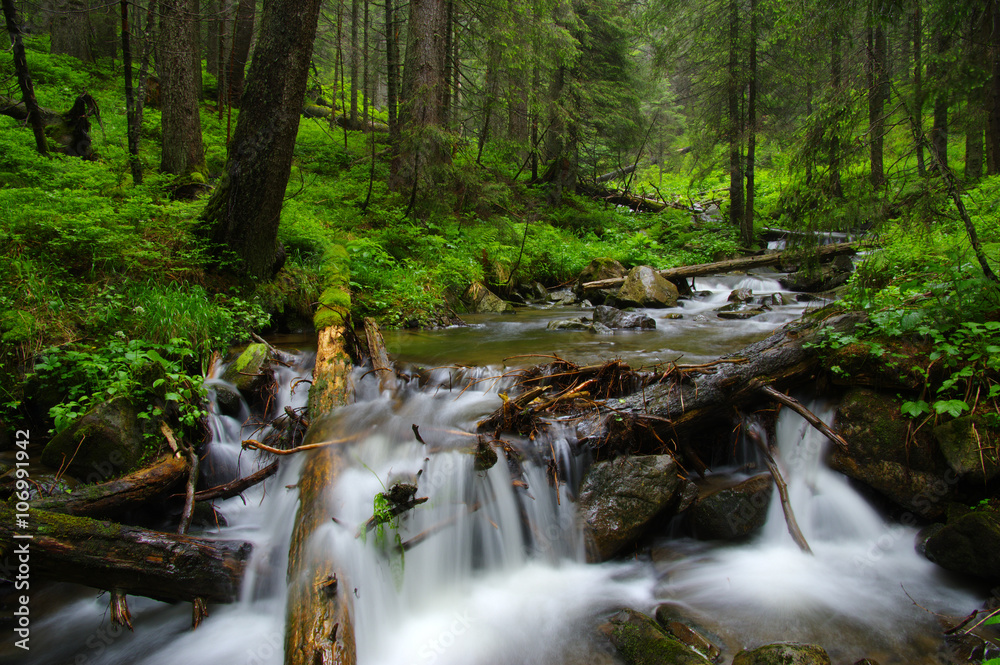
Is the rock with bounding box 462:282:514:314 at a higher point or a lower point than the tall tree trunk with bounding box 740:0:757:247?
lower

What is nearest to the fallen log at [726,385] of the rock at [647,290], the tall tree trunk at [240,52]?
the rock at [647,290]

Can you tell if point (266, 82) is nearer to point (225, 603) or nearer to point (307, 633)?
point (225, 603)

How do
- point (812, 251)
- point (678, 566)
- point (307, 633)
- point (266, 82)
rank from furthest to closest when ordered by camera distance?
1. point (266, 82)
2. point (812, 251)
3. point (678, 566)
4. point (307, 633)

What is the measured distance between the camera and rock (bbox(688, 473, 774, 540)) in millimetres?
3635

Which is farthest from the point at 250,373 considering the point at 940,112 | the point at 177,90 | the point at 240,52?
the point at 240,52

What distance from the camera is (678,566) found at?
11.5ft

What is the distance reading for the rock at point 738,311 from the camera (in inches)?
348

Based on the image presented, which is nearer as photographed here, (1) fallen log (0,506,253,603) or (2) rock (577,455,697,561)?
(1) fallen log (0,506,253,603)

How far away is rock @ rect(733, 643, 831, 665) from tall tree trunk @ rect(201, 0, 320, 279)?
673 centimetres

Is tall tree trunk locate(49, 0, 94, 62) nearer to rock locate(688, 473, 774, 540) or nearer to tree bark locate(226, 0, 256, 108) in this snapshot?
tree bark locate(226, 0, 256, 108)

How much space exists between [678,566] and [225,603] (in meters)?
3.05

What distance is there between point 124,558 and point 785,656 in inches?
138

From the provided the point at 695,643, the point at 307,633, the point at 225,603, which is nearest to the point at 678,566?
the point at 695,643

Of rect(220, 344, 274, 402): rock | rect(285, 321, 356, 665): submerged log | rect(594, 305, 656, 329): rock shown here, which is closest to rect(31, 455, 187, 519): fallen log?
rect(285, 321, 356, 665): submerged log
